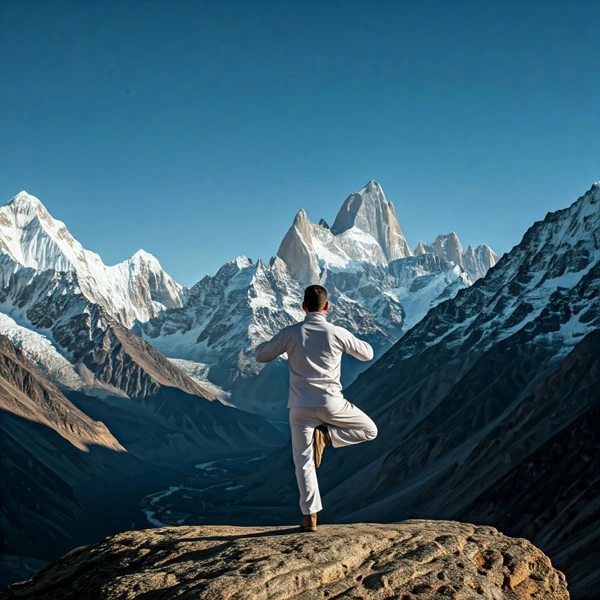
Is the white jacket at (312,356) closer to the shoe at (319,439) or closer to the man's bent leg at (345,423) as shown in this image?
the man's bent leg at (345,423)

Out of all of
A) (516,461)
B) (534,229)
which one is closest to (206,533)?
(516,461)

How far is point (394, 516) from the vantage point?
107938 millimetres

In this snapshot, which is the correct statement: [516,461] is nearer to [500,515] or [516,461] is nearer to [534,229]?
[500,515]

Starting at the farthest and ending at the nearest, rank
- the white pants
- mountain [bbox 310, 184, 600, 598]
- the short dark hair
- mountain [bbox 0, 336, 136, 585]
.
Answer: mountain [bbox 0, 336, 136, 585]
mountain [bbox 310, 184, 600, 598]
the short dark hair
the white pants

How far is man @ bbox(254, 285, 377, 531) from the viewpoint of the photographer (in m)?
13.9

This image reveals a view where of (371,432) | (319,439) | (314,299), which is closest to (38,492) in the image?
(371,432)

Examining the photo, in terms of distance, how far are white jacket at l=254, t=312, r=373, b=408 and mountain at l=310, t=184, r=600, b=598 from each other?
4393cm

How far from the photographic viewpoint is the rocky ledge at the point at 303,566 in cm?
1156

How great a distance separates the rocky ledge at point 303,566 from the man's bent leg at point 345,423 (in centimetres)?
148

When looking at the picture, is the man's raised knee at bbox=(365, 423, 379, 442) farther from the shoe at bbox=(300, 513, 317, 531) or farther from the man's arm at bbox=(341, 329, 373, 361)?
the shoe at bbox=(300, 513, 317, 531)

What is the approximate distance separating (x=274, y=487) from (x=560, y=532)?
12061cm

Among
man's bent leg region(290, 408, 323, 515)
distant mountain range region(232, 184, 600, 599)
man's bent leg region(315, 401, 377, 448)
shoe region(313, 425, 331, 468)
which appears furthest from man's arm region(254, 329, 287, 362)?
distant mountain range region(232, 184, 600, 599)

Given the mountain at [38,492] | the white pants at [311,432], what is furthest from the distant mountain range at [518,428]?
the white pants at [311,432]

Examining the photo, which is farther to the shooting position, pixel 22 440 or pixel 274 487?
pixel 274 487
